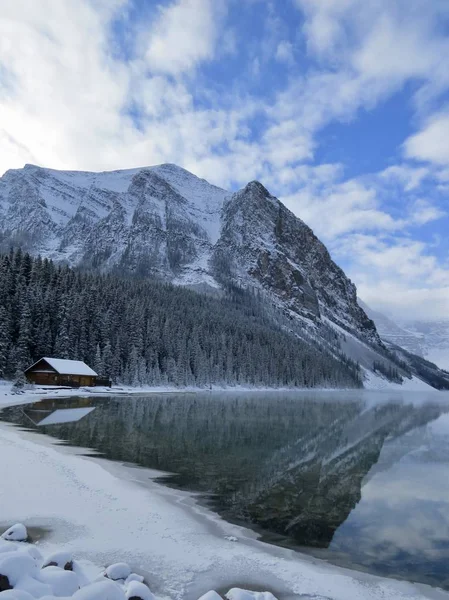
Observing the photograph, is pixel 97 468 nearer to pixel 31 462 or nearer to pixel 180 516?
pixel 31 462

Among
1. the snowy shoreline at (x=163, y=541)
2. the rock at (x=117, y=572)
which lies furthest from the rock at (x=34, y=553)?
the rock at (x=117, y=572)

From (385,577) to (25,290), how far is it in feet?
240

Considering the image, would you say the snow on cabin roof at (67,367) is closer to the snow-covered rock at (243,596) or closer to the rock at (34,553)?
the rock at (34,553)

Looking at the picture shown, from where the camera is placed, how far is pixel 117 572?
8922 millimetres

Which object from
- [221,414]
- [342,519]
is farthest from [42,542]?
[221,414]

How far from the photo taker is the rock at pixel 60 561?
8836mm

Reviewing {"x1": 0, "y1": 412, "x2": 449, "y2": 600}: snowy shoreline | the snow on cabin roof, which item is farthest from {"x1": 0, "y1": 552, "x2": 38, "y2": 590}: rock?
the snow on cabin roof

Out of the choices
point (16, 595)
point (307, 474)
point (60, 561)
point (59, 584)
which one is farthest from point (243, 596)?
point (307, 474)

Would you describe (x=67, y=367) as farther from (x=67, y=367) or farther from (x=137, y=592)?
(x=137, y=592)

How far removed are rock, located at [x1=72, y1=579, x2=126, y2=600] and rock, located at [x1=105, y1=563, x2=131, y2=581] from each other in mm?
1505

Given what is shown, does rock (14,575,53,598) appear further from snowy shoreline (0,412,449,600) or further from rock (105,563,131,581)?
snowy shoreline (0,412,449,600)

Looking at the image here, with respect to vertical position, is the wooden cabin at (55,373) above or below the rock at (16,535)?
above

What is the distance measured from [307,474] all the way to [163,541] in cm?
1254

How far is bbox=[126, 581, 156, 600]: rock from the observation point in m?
7.76
